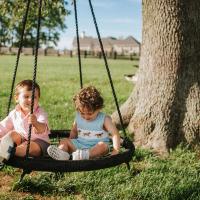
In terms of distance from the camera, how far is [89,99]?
459 cm

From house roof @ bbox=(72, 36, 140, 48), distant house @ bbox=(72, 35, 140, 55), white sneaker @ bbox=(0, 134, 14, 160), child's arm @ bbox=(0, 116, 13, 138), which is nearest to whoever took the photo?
white sneaker @ bbox=(0, 134, 14, 160)

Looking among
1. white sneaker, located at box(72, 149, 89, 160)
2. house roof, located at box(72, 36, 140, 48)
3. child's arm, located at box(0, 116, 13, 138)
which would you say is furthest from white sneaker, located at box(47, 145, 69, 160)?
house roof, located at box(72, 36, 140, 48)

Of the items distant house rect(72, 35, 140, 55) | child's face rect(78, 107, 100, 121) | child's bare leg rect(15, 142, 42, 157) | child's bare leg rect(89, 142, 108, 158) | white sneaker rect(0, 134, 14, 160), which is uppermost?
child's face rect(78, 107, 100, 121)

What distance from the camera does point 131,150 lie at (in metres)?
4.21

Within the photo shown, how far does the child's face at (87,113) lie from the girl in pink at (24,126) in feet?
1.27

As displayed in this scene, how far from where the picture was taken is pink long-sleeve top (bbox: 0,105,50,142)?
4586 millimetres

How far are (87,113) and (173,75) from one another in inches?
79.5

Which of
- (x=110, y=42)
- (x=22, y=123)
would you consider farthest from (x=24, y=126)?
(x=110, y=42)

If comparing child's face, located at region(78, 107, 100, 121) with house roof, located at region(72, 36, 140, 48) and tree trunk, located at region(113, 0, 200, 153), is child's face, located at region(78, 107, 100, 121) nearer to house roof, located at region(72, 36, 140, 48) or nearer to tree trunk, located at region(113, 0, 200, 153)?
tree trunk, located at region(113, 0, 200, 153)

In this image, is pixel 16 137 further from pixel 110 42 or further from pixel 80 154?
pixel 110 42

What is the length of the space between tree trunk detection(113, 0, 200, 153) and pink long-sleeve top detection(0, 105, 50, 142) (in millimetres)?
2187

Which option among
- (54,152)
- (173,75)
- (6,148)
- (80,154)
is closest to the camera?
(6,148)

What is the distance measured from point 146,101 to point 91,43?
130 m

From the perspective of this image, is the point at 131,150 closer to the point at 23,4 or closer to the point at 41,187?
the point at 41,187
